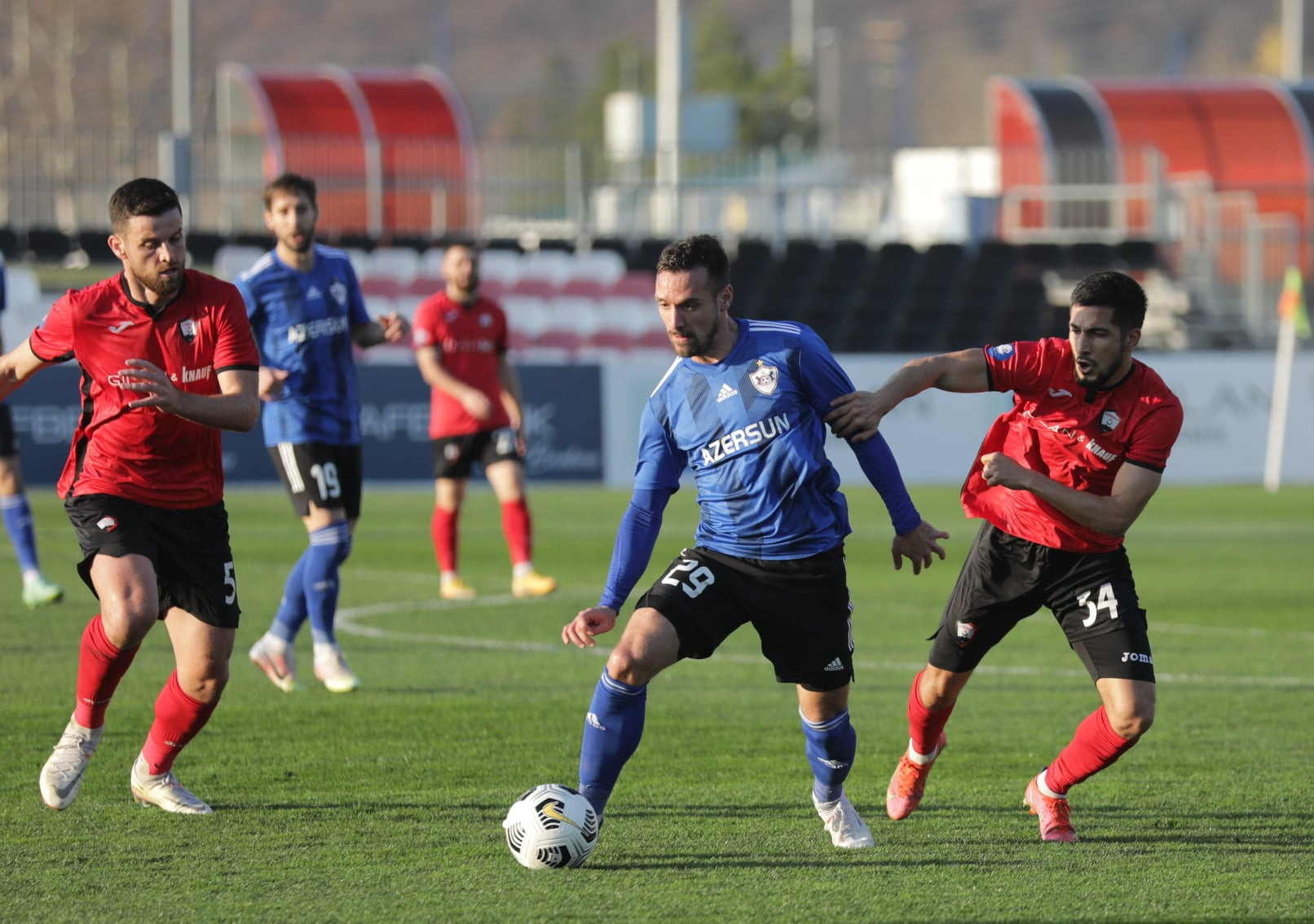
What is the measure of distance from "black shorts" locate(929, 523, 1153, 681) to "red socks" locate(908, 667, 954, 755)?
18 centimetres

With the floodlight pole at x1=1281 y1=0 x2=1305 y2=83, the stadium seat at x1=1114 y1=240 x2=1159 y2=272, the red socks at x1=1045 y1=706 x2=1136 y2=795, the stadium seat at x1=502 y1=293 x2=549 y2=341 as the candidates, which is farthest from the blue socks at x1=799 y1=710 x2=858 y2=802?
the floodlight pole at x1=1281 y1=0 x2=1305 y2=83

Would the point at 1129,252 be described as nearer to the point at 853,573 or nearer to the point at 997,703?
the point at 853,573

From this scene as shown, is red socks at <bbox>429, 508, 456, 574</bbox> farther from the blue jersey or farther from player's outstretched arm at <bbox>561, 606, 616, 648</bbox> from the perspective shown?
player's outstretched arm at <bbox>561, 606, 616, 648</bbox>

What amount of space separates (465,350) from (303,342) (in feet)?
11.3

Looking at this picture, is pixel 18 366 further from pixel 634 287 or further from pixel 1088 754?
pixel 634 287

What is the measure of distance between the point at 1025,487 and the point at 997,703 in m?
3.46

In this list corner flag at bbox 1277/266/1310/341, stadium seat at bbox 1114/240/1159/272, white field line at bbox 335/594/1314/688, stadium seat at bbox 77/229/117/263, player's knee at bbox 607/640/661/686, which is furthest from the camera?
stadium seat at bbox 1114/240/1159/272

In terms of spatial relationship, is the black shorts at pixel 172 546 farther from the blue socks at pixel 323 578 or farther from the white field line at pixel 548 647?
the white field line at pixel 548 647

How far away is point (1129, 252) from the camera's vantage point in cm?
2958

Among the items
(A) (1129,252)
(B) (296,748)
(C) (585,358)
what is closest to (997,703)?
(B) (296,748)

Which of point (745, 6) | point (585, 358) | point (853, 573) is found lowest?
point (853, 573)

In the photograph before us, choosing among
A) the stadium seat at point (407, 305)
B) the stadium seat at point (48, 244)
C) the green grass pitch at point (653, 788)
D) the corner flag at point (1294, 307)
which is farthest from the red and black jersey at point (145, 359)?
the stadium seat at point (48, 244)

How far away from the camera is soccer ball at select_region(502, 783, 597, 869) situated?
5426 millimetres

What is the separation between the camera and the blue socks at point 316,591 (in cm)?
859
